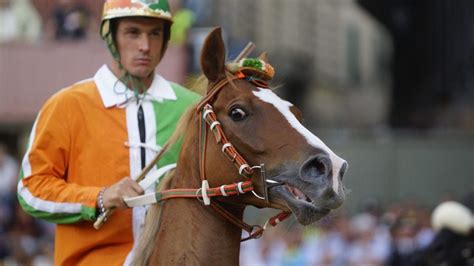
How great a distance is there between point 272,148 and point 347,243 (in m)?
10.4

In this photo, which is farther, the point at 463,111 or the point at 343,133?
the point at 463,111

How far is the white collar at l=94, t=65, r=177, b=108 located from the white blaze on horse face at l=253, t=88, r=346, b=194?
109 cm

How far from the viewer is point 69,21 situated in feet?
56.6

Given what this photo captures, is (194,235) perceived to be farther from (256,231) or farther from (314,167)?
(314,167)

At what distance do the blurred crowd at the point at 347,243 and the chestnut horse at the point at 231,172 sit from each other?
8966mm

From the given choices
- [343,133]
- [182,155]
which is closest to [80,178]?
[182,155]

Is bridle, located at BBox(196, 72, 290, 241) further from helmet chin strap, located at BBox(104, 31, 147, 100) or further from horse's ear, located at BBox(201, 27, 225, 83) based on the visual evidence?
helmet chin strap, located at BBox(104, 31, 147, 100)

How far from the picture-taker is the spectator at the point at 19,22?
680 inches

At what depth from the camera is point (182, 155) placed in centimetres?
544

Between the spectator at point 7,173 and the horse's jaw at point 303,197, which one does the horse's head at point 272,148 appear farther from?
the spectator at point 7,173

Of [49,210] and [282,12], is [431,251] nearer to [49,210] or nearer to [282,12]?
[49,210]

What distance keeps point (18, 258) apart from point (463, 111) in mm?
11279

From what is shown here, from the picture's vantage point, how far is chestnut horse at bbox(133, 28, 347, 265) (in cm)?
487

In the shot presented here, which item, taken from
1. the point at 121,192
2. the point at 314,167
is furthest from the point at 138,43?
the point at 314,167
